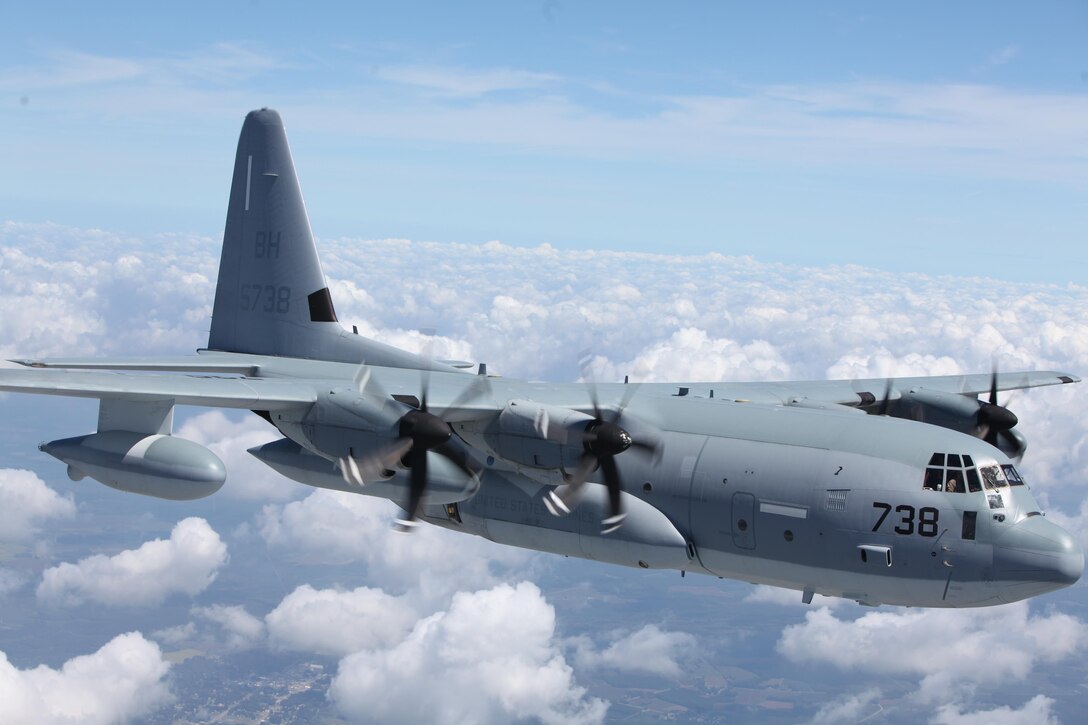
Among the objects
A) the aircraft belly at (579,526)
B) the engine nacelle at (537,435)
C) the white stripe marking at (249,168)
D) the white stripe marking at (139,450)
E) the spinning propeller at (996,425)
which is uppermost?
the white stripe marking at (249,168)

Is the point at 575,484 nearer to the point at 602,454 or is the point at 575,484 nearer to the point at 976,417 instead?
the point at 602,454

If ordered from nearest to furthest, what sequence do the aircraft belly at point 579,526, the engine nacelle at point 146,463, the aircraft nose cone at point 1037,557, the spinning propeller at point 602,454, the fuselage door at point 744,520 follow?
the aircraft nose cone at point 1037,557 < the spinning propeller at point 602,454 < the fuselage door at point 744,520 < the engine nacelle at point 146,463 < the aircraft belly at point 579,526

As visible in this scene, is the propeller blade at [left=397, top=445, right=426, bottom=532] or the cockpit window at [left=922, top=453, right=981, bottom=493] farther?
the propeller blade at [left=397, top=445, right=426, bottom=532]

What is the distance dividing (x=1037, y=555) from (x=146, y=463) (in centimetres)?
1969

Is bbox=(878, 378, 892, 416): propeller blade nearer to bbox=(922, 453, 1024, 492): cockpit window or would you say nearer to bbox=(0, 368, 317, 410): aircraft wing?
bbox=(922, 453, 1024, 492): cockpit window

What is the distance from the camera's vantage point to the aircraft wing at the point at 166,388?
19031 mm

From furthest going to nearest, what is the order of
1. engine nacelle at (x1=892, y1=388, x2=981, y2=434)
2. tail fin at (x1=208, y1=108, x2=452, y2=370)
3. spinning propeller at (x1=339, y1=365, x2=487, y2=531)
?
tail fin at (x1=208, y1=108, x2=452, y2=370) < engine nacelle at (x1=892, y1=388, x2=981, y2=434) < spinning propeller at (x1=339, y1=365, x2=487, y2=531)

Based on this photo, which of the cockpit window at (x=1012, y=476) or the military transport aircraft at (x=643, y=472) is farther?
the cockpit window at (x=1012, y=476)

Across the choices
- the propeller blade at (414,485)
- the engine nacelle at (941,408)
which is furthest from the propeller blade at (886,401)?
the propeller blade at (414,485)

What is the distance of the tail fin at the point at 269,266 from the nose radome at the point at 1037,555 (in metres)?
21.5

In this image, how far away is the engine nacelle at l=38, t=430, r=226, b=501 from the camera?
21922 millimetres

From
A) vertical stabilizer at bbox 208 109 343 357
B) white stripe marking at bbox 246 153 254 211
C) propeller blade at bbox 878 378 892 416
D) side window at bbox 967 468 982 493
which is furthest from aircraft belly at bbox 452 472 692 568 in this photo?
white stripe marking at bbox 246 153 254 211

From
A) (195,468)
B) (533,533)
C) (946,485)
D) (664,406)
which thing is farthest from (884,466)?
(195,468)

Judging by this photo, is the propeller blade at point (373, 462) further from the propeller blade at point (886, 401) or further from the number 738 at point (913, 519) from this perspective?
the propeller blade at point (886, 401)
